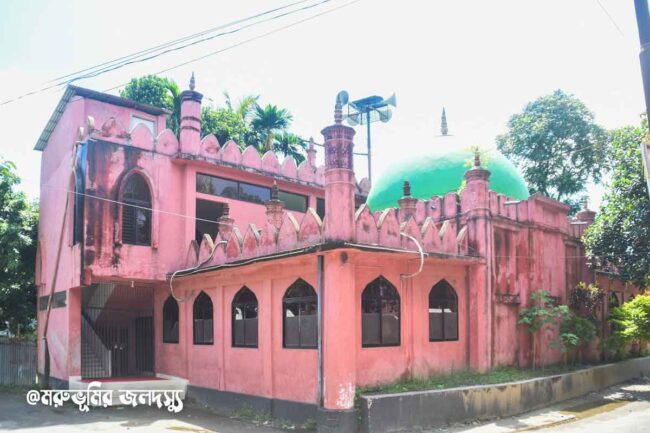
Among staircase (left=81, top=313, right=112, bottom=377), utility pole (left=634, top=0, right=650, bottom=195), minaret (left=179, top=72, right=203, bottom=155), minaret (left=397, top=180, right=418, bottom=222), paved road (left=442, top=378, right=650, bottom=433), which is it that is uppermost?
minaret (left=179, top=72, right=203, bottom=155)

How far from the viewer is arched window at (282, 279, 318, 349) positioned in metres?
12.7

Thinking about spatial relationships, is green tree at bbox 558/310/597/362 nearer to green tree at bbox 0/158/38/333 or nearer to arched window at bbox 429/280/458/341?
arched window at bbox 429/280/458/341

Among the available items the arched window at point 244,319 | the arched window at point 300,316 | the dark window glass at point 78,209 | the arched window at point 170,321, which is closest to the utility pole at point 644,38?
the arched window at point 300,316

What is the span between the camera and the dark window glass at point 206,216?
18.0 m

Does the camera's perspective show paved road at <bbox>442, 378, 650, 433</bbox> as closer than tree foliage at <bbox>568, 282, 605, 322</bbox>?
Yes

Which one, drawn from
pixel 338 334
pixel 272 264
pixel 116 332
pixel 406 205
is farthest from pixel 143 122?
pixel 338 334

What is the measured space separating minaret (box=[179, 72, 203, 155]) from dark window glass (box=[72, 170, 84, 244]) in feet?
9.63

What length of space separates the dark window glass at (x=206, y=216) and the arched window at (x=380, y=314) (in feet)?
22.6

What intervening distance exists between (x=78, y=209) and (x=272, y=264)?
6.12 m

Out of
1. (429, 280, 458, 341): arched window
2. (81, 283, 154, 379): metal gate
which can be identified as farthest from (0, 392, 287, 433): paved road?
(429, 280, 458, 341): arched window

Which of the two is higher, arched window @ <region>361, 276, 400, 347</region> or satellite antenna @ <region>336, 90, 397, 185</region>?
satellite antenna @ <region>336, 90, 397, 185</region>

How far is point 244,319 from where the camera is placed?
583 inches

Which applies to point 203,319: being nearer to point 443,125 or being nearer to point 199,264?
point 199,264

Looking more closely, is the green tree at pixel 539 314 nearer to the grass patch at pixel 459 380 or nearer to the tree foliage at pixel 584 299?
the grass patch at pixel 459 380
